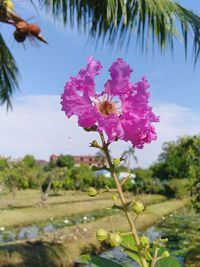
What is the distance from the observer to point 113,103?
91 cm

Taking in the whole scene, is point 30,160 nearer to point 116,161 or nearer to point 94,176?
point 94,176

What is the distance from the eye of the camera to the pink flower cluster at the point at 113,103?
0.90 meters

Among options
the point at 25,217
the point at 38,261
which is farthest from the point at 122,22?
the point at 25,217

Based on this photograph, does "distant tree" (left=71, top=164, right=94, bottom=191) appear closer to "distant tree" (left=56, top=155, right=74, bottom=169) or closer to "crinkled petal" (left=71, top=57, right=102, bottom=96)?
"distant tree" (left=56, top=155, right=74, bottom=169)

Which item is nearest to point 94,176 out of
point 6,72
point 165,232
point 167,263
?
point 165,232

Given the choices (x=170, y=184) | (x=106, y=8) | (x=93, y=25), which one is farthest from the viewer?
(x=170, y=184)

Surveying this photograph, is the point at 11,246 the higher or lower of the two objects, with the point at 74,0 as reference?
lower

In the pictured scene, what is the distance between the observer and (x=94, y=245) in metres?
8.05

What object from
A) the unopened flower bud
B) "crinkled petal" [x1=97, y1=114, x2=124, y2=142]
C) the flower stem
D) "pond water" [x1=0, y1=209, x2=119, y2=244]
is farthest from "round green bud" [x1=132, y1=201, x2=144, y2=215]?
"pond water" [x1=0, y1=209, x2=119, y2=244]

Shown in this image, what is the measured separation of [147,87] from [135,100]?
4cm

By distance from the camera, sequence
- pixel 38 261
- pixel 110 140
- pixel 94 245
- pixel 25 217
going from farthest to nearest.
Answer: pixel 25 217
pixel 94 245
pixel 38 261
pixel 110 140

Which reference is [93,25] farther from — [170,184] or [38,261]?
[170,184]

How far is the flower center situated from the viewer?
901 mm

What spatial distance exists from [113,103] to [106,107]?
19 millimetres
